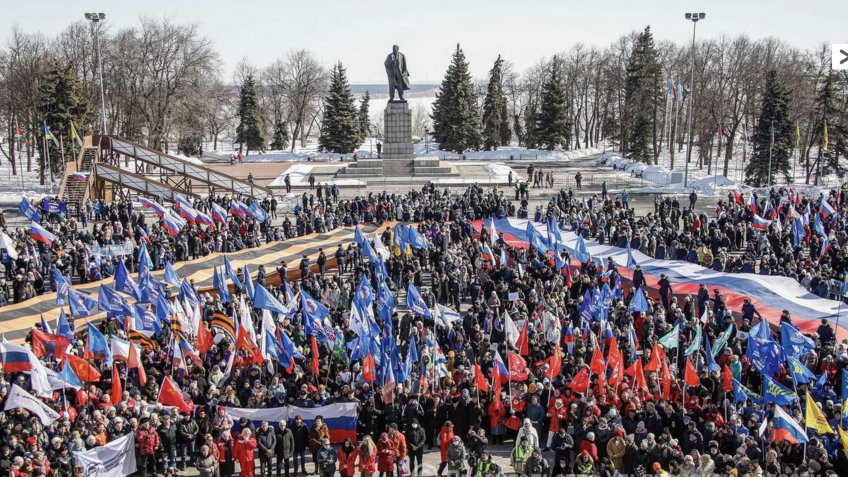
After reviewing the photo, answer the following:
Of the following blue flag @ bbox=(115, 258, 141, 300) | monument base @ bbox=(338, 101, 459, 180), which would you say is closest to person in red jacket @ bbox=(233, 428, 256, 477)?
blue flag @ bbox=(115, 258, 141, 300)

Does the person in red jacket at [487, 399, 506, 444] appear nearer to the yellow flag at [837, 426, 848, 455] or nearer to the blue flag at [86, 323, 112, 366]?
the yellow flag at [837, 426, 848, 455]

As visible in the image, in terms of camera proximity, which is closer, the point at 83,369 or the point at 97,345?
the point at 83,369

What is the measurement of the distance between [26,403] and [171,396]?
2.00 m

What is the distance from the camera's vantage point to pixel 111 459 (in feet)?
38.3

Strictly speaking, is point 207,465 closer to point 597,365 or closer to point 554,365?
point 554,365

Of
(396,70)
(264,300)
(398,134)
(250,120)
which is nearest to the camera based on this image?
(264,300)

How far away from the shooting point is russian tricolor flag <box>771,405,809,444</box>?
10.7 meters

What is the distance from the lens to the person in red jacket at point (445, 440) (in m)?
11.9

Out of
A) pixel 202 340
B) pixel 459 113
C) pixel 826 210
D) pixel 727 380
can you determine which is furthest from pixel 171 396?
pixel 459 113

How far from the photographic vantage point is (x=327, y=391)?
13.6 m

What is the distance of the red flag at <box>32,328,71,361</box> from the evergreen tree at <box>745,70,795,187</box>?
141ft

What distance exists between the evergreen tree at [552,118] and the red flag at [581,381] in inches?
2261

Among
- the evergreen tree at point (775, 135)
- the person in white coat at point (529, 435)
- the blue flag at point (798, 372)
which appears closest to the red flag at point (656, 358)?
the blue flag at point (798, 372)

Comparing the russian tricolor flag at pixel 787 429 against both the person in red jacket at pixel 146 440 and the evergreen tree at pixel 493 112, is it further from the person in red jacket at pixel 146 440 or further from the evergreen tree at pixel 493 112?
the evergreen tree at pixel 493 112
